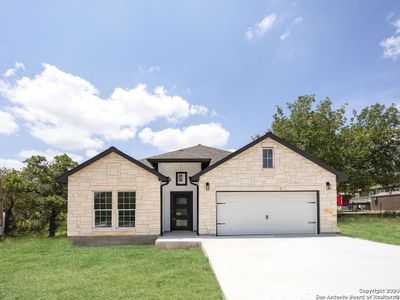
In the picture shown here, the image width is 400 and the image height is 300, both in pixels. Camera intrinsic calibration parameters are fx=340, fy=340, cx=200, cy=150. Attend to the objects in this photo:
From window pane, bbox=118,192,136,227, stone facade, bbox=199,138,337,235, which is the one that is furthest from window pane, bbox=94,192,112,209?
stone facade, bbox=199,138,337,235

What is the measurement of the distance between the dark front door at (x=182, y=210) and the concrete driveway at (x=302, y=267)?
409 centimetres

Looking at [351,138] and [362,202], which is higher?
[351,138]

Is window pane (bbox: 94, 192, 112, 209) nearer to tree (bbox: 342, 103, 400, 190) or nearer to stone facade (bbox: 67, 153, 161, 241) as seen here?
stone facade (bbox: 67, 153, 161, 241)

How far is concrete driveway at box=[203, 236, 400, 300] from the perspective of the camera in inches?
260

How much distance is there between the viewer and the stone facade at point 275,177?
15.6 metres

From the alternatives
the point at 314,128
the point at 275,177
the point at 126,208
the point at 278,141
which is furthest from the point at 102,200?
the point at 314,128

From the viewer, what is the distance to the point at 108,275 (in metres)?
8.47

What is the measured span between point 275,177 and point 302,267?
24.7 feet

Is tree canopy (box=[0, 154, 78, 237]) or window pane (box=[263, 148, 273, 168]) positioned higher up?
window pane (box=[263, 148, 273, 168])

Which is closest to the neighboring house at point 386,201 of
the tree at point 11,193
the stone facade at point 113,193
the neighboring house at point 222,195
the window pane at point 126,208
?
the neighboring house at point 222,195

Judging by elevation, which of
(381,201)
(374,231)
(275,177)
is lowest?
(381,201)

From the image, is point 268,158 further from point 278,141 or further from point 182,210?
point 182,210

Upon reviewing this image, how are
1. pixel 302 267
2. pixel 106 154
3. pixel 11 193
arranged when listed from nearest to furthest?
pixel 302 267
pixel 106 154
pixel 11 193

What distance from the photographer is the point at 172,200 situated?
17.4 meters
